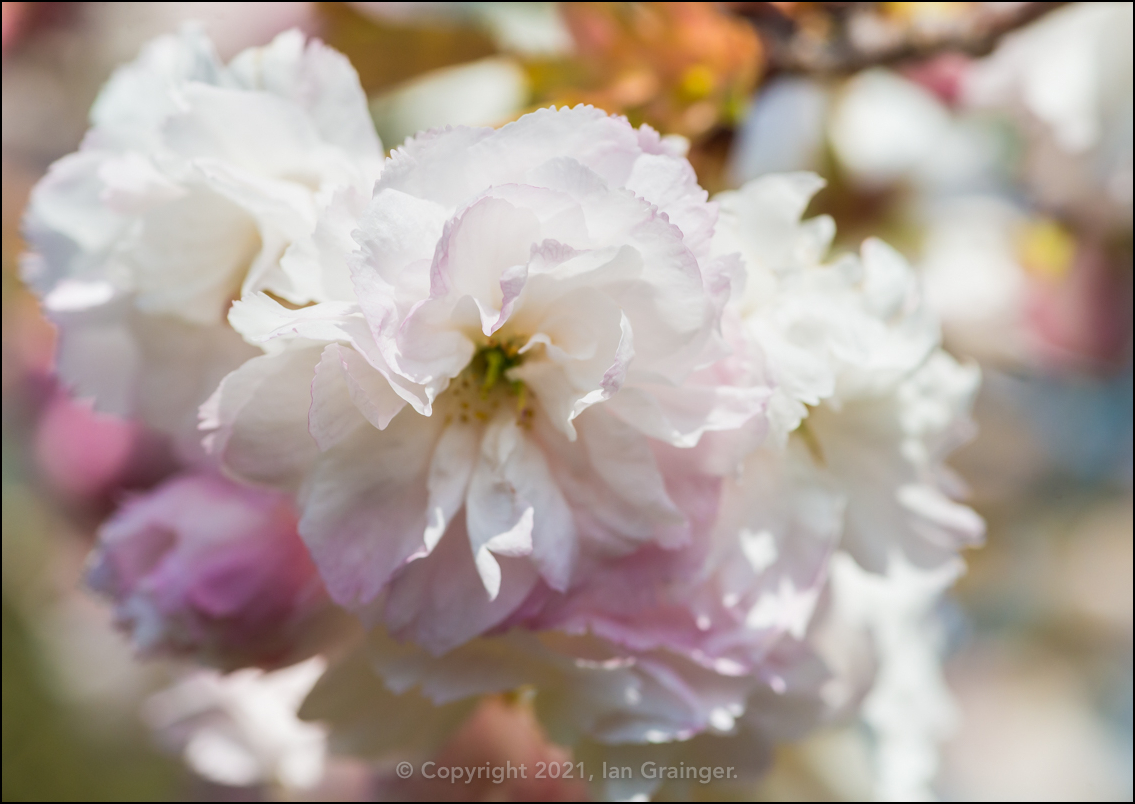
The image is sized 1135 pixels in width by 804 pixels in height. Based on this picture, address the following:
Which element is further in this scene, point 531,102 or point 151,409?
point 531,102

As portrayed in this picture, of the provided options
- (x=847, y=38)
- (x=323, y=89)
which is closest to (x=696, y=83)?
(x=847, y=38)

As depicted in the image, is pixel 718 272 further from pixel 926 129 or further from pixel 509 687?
pixel 926 129

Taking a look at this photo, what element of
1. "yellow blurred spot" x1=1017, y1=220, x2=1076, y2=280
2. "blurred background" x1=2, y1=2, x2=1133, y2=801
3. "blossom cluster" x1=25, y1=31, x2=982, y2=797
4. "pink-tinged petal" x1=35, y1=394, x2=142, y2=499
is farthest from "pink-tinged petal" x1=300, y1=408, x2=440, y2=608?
"yellow blurred spot" x1=1017, y1=220, x2=1076, y2=280

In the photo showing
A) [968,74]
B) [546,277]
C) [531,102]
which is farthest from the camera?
[968,74]

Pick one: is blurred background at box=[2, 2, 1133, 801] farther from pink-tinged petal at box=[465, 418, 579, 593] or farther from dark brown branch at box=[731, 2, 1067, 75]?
pink-tinged petal at box=[465, 418, 579, 593]

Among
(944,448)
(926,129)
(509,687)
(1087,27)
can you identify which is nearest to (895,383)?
(944,448)

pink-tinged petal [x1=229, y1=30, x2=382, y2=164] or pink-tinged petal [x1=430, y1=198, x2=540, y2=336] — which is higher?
pink-tinged petal [x1=229, y1=30, x2=382, y2=164]

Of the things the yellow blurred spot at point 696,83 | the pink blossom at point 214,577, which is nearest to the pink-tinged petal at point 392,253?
the pink blossom at point 214,577

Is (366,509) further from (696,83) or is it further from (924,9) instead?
(924,9)

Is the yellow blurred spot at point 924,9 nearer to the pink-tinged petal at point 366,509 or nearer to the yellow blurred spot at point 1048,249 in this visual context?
the yellow blurred spot at point 1048,249
